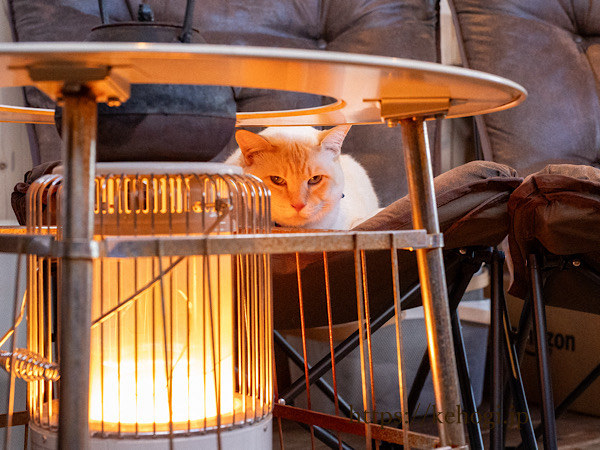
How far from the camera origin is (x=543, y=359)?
3.16 ft

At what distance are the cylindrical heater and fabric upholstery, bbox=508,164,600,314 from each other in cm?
40

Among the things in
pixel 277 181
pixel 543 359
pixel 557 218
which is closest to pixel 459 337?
pixel 543 359

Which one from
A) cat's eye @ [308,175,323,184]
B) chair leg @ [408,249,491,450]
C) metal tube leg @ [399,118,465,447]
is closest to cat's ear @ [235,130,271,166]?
cat's eye @ [308,175,323,184]

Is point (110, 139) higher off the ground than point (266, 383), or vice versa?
point (110, 139)

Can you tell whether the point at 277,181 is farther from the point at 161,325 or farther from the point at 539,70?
the point at 161,325

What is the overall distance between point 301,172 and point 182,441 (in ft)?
3.45

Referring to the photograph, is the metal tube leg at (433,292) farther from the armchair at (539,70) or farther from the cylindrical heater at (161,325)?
the armchair at (539,70)

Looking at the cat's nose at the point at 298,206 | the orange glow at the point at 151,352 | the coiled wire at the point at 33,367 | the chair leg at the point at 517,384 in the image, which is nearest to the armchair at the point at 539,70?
the cat's nose at the point at 298,206

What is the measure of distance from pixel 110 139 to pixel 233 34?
1166 millimetres

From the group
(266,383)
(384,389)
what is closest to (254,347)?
(266,383)

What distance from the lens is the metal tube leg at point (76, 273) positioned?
444 millimetres

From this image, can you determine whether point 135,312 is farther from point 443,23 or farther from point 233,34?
point 443,23

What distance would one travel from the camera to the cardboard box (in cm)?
178

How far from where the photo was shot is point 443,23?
2.22 meters
